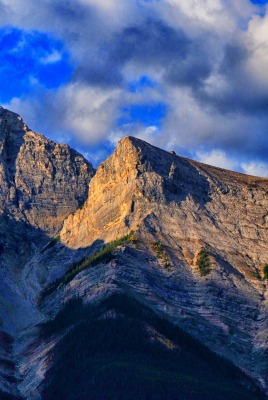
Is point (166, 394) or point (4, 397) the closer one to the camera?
point (166, 394)

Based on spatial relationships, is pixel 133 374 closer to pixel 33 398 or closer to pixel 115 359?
pixel 115 359

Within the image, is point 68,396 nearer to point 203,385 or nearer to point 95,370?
point 95,370

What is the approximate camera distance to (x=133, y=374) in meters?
188

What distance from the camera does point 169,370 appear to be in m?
194

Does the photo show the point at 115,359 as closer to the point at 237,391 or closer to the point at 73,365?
the point at 73,365

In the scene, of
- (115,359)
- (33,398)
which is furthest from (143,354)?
(33,398)

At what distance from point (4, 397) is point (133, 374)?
2372 centimetres

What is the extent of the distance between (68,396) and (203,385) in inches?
814

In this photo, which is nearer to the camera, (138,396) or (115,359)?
(138,396)

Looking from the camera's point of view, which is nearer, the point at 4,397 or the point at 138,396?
the point at 138,396

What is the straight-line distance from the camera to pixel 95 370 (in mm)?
191250

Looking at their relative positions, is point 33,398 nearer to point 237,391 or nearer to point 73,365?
point 73,365

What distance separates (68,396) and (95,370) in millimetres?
6503

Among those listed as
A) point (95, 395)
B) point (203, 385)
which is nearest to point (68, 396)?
point (95, 395)
